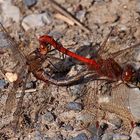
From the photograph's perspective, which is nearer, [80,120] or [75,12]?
[80,120]

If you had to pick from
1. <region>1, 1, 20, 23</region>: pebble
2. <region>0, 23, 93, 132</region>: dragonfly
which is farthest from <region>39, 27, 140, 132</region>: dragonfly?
<region>1, 1, 20, 23</region>: pebble

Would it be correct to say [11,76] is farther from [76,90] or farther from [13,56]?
[76,90]

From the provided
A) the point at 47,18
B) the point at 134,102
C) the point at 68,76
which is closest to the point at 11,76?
the point at 68,76

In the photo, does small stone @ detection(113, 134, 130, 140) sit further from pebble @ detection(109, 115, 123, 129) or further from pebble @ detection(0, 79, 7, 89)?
pebble @ detection(0, 79, 7, 89)

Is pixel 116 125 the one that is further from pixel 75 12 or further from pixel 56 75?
pixel 75 12

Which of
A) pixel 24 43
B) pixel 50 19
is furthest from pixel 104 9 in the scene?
pixel 24 43

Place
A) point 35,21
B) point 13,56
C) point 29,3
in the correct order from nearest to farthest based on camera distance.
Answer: point 13,56 < point 35,21 < point 29,3

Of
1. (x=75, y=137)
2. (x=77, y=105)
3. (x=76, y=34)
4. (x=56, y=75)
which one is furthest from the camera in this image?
(x=76, y=34)
